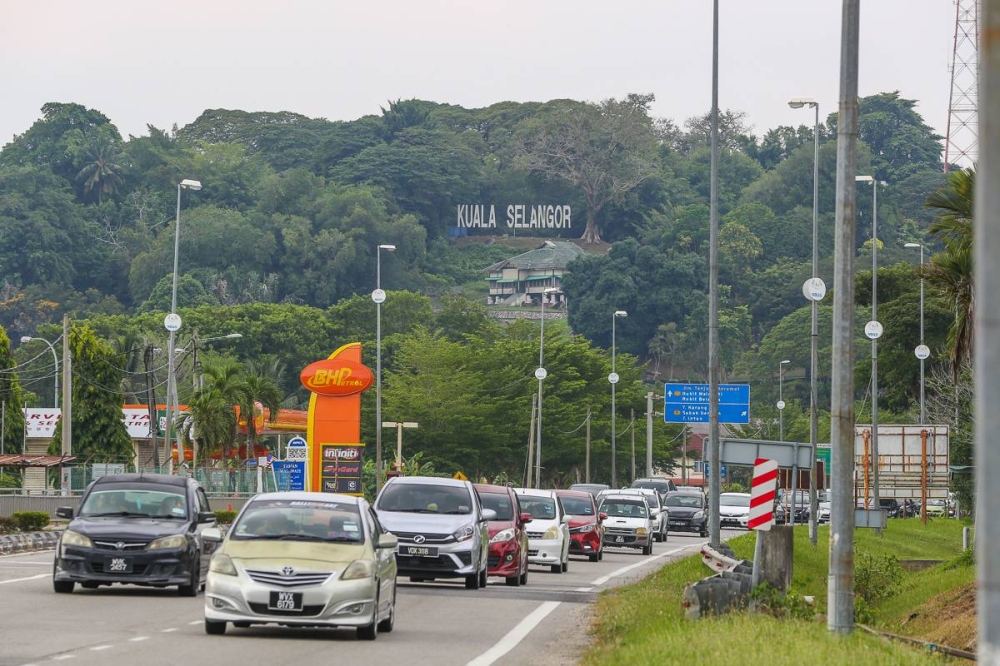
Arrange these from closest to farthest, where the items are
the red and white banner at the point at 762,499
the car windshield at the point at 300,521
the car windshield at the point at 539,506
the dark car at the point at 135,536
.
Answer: the car windshield at the point at 300,521, the red and white banner at the point at 762,499, the dark car at the point at 135,536, the car windshield at the point at 539,506

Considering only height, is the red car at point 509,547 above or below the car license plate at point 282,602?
below

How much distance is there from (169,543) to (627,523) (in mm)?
23781

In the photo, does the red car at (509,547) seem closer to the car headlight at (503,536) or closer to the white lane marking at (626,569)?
the car headlight at (503,536)

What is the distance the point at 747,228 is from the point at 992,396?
578ft

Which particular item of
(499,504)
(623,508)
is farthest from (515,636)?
(623,508)

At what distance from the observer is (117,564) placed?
68.9 ft

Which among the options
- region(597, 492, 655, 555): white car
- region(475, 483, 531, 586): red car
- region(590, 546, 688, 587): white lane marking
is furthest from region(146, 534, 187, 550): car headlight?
region(597, 492, 655, 555): white car

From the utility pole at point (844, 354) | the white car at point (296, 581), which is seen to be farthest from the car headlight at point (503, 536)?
the utility pole at point (844, 354)

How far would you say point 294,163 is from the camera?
19825cm

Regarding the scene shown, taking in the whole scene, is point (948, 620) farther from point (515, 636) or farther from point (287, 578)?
point (287, 578)

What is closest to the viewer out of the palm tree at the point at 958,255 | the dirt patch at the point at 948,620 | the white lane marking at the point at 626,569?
the dirt patch at the point at 948,620

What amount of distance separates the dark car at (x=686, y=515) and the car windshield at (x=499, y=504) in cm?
3283

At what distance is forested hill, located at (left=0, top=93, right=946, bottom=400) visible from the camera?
6324 inches

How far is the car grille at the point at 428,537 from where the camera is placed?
24047 mm
